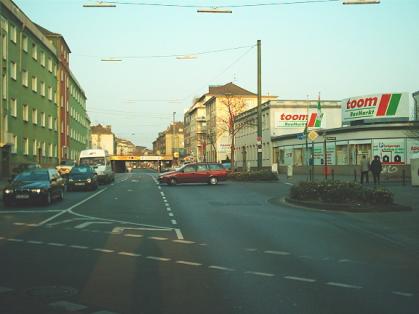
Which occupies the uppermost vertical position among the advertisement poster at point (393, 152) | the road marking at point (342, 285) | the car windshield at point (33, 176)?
the advertisement poster at point (393, 152)

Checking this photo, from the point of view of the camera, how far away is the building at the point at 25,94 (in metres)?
40.3

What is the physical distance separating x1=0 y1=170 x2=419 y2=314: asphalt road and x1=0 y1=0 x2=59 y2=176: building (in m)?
27.2

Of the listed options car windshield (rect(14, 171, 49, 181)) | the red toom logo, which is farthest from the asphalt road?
the red toom logo

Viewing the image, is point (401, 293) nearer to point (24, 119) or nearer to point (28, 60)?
point (24, 119)

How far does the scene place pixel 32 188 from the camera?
21.0m

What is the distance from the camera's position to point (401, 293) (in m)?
6.62

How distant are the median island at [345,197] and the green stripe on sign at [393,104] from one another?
107ft

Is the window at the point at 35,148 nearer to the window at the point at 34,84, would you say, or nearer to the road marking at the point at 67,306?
the window at the point at 34,84

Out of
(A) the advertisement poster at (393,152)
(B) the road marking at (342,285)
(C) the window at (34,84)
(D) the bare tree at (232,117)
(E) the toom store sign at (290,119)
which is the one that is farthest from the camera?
(E) the toom store sign at (290,119)

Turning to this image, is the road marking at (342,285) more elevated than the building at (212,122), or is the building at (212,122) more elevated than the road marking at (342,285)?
the building at (212,122)

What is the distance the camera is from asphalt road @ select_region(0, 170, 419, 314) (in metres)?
6.09

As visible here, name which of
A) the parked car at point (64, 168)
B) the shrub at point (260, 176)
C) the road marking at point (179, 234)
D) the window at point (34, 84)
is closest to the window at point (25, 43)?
the window at point (34, 84)

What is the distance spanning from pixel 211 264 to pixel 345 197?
36.2ft

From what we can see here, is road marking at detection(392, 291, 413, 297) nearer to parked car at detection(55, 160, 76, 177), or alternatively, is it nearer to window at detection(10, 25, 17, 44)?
parked car at detection(55, 160, 76, 177)
